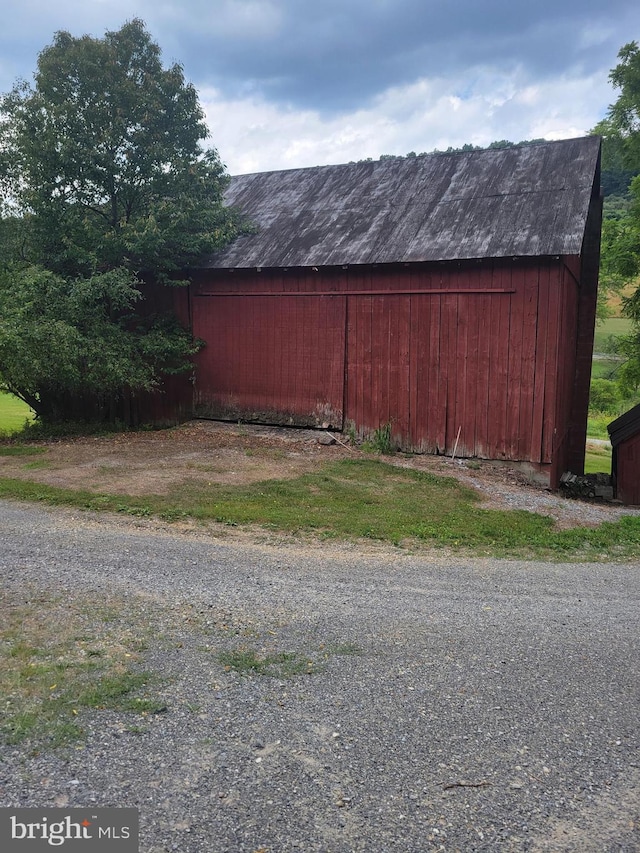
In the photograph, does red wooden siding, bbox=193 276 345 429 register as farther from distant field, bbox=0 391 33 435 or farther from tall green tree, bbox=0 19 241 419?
distant field, bbox=0 391 33 435

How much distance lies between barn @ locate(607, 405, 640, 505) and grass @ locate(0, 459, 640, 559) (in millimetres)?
5392

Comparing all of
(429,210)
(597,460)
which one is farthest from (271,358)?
(597,460)

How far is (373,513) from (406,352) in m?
5.20

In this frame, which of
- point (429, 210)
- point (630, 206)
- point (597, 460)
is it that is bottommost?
point (597, 460)

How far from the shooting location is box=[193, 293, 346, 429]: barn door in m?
13.4

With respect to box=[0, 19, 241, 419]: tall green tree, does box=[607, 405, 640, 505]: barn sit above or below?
below

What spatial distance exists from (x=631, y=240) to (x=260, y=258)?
983cm

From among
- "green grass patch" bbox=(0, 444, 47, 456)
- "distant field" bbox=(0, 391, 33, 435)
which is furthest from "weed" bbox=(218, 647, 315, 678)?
"distant field" bbox=(0, 391, 33, 435)

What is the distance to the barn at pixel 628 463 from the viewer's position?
13.7 metres

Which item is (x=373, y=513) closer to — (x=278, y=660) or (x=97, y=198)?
(x=278, y=660)

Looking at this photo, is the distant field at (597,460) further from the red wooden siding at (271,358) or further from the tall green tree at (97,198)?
the tall green tree at (97,198)

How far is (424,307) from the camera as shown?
40.5 ft

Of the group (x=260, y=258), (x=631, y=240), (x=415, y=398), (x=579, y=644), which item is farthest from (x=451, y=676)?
(x=631, y=240)

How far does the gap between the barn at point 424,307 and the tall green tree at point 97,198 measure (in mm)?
1563
